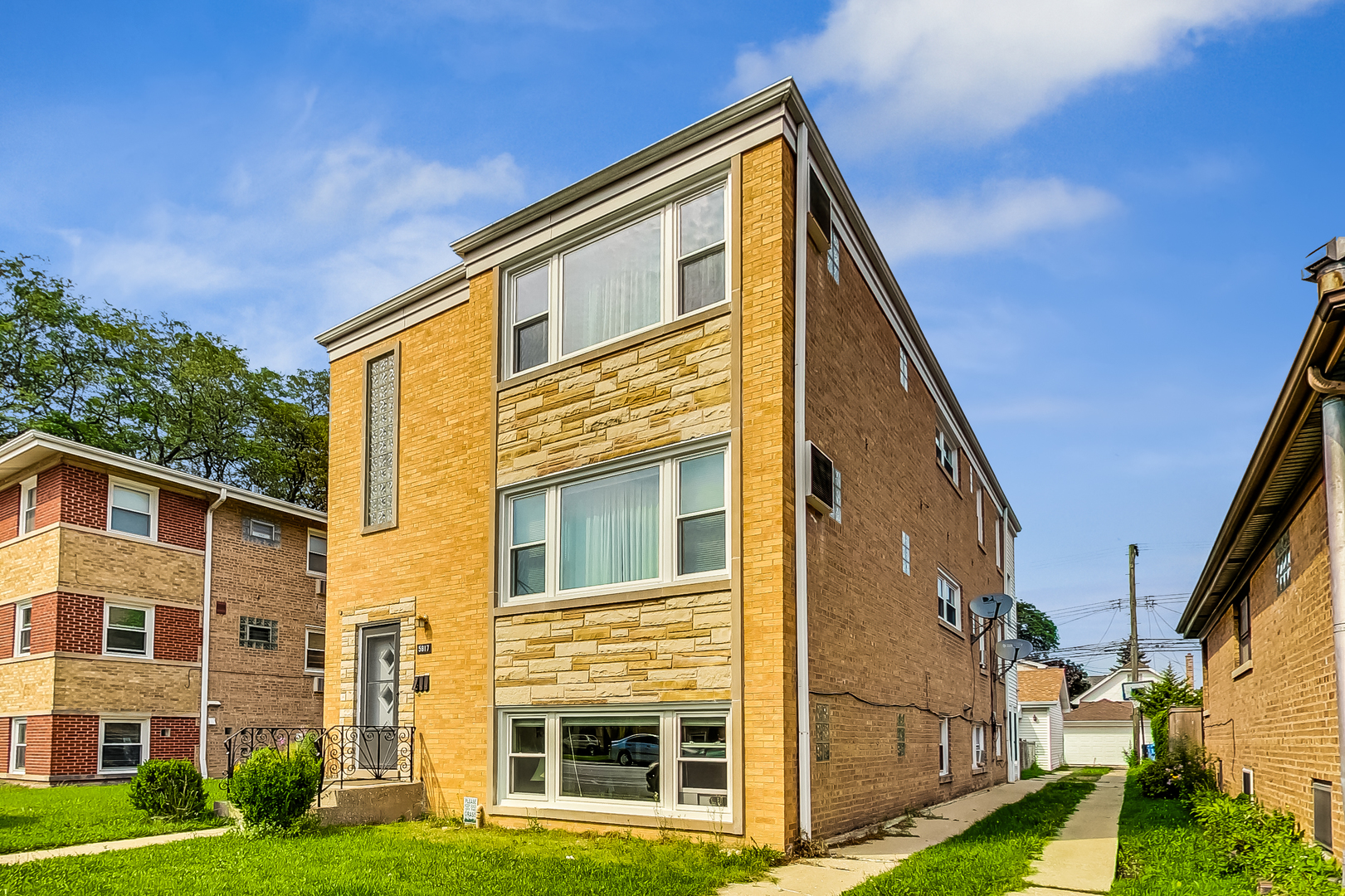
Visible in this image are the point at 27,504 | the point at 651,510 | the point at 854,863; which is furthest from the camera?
the point at 27,504

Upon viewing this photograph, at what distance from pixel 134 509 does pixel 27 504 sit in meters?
2.33

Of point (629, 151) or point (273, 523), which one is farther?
point (273, 523)

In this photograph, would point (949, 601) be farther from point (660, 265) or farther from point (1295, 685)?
point (660, 265)

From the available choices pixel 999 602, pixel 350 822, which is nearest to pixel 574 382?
pixel 350 822

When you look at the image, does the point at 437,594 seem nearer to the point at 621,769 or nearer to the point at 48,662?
the point at 621,769

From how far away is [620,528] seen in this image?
40.9 ft

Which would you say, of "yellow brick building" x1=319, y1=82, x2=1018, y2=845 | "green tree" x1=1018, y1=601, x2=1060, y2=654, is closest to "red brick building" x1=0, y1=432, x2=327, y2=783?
"yellow brick building" x1=319, y1=82, x2=1018, y2=845

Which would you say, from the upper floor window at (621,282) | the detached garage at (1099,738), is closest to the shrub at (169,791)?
the upper floor window at (621,282)

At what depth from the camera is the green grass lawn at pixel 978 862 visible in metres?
8.83

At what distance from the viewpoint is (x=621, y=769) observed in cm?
1185

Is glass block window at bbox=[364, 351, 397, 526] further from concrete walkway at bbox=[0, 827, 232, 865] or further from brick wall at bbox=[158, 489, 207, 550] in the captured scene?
brick wall at bbox=[158, 489, 207, 550]

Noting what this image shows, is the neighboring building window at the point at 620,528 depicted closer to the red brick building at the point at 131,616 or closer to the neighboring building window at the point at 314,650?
the red brick building at the point at 131,616

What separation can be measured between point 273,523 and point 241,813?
Answer: 48.2 ft

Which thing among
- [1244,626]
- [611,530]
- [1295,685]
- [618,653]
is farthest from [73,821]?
[1244,626]
